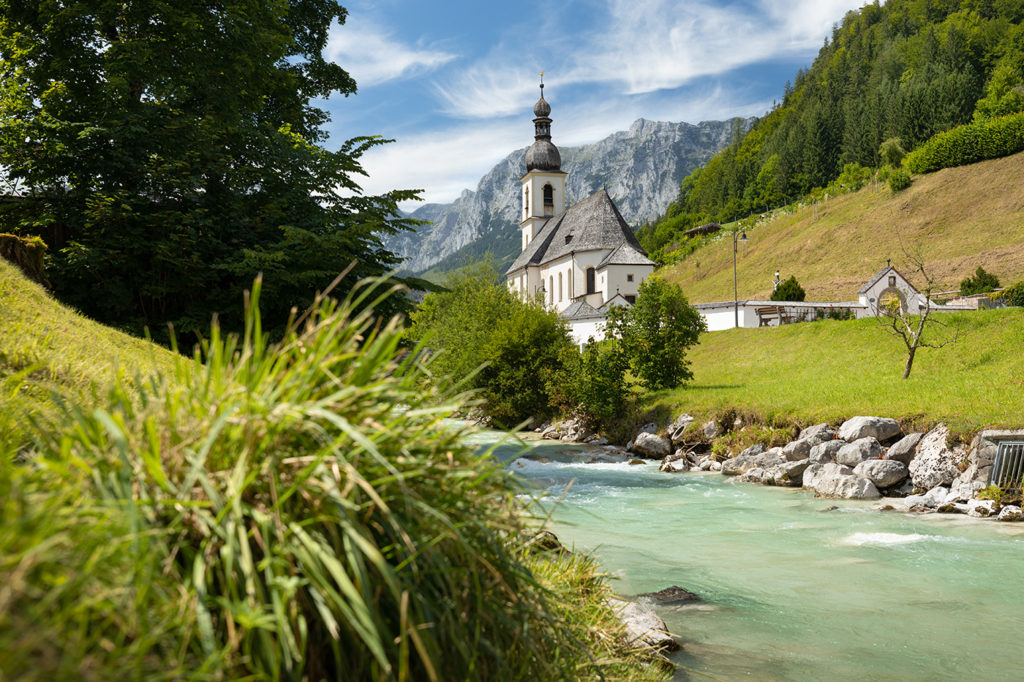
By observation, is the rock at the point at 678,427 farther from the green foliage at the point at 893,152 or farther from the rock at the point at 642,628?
the green foliage at the point at 893,152

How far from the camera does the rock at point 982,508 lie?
1119 cm

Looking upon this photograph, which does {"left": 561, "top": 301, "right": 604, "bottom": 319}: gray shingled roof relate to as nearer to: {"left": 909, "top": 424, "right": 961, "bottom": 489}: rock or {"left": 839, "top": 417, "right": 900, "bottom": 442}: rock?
{"left": 839, "top": 417, "right": 900, "bottom": 442}: rock

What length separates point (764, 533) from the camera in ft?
35.2

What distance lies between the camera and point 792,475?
14867 millimetres

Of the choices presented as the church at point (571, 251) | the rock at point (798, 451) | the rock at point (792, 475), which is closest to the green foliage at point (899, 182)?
the church at point (571, 251)

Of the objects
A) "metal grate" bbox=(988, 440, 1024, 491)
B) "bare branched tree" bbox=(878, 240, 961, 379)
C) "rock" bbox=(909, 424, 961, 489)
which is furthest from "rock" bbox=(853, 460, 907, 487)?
"bare branched tree" bbox=(878, 240, 961, 379)

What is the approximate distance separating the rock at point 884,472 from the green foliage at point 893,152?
8122cm

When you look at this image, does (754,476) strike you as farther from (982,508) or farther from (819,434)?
(982,508)

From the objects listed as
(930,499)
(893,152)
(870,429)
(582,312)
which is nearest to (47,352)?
(930,499)

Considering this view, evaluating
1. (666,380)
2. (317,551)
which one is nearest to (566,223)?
(666,380)

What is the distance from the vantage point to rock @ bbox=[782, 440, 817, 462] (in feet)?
51.3

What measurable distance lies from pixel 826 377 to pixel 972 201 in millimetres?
52970

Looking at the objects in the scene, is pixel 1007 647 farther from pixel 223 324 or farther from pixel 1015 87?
pixel 1015 87

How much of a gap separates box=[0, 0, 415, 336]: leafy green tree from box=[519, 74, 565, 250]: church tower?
63.6m
